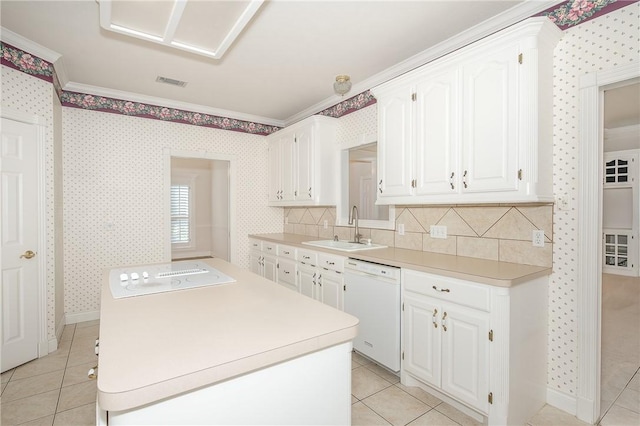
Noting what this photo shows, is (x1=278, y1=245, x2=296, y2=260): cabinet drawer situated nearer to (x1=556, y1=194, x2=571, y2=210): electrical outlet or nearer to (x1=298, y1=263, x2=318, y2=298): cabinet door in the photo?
(x1=298, y1=263, x2=318, y2=298): cabinet door

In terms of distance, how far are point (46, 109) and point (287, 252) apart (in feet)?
8.63

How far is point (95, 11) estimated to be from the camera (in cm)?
225

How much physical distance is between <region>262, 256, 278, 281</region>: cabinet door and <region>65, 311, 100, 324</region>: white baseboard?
1982mm

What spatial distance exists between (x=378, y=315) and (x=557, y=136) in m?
1.74

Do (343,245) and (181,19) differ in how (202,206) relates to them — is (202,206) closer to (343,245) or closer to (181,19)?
(343,245)

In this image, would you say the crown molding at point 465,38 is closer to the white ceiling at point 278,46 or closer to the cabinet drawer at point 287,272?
the white ceiling at point 278,46

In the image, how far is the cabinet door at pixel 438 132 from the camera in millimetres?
2299

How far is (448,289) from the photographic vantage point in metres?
2.05

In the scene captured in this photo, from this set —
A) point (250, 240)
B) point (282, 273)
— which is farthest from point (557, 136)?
point (250, 240)

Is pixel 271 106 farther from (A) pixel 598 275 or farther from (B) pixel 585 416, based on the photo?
(B) pixel 585 416

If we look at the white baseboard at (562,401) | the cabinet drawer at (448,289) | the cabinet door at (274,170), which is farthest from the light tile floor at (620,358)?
the cabinet door at (274,170)

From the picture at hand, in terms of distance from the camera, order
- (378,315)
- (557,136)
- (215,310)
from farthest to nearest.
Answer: (378,315)
(557,136)
(215,310)

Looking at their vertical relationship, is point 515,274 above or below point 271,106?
below

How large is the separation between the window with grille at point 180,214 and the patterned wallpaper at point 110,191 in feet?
1.50
